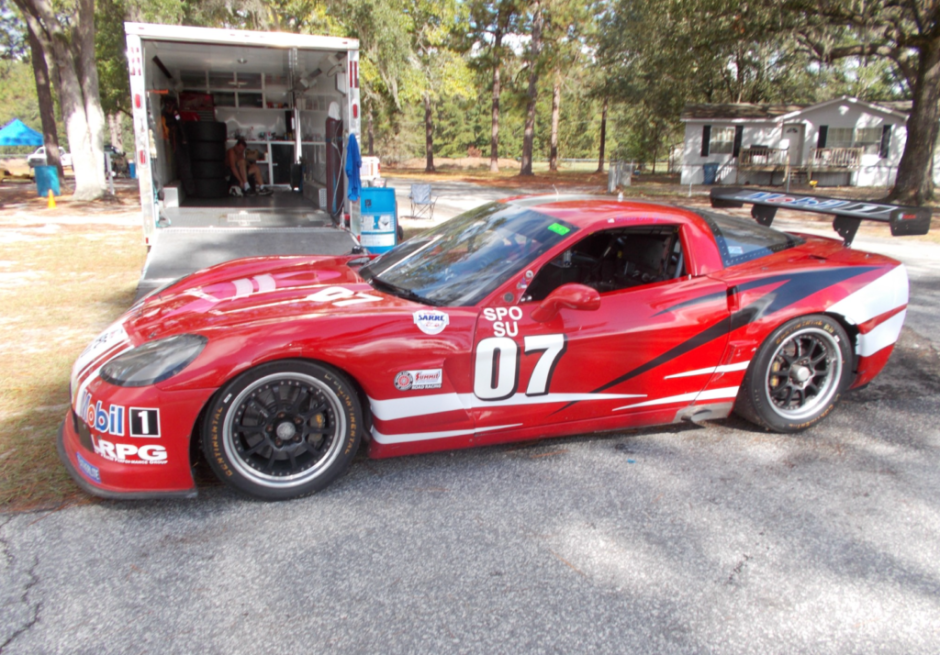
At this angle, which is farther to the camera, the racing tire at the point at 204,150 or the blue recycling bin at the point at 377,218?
the racing tire at the point at 204,150

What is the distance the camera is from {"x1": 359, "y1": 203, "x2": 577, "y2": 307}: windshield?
3.49m

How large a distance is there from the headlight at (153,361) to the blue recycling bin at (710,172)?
3231 cm

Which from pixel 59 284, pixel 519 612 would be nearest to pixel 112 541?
pixel 519 612

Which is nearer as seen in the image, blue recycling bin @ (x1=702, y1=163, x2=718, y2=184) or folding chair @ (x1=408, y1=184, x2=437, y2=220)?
folding chair @ (x1=408, y1=184, x2=437, y2=220)

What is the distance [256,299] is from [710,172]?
31946 millimetres

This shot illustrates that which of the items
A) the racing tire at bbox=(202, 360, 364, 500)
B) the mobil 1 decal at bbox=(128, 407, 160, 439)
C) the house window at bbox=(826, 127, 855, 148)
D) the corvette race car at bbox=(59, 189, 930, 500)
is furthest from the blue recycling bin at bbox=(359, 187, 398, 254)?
the house window at bbox=(826, 127, 855, 148)

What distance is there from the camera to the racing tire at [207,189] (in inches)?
461

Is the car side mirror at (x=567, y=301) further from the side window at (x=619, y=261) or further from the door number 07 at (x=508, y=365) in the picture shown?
the side window at (x=619, y=261)

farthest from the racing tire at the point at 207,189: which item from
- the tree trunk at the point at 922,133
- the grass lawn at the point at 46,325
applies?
the tree trunk at the point at 922,133

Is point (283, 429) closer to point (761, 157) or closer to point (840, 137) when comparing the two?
point (761, 157)

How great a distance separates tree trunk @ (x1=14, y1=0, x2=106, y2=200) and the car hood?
16.9 meters

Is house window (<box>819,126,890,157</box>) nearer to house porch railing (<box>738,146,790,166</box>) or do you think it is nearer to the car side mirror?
house porch railing (<box>738,146,790,166</box>)

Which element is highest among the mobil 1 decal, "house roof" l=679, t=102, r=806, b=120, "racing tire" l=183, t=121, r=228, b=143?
"house roof" l=679, t=102, r=806, b=120

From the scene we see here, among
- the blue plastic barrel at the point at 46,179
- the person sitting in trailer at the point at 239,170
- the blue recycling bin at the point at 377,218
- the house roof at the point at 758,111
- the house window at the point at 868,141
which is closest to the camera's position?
the blue recycling bin at the point at 377,218
